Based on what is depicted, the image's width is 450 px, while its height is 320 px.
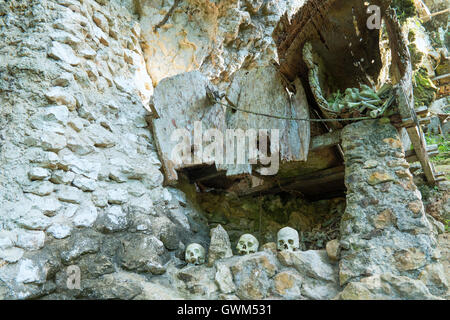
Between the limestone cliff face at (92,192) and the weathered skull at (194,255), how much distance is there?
13cm

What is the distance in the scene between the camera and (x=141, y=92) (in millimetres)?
4316

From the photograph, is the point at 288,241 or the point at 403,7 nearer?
the point at 288,241

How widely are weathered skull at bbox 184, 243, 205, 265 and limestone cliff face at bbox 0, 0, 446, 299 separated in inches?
5.1

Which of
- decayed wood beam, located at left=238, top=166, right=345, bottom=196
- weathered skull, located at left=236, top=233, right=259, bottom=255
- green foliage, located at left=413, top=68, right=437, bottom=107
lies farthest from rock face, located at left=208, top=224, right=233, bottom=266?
green foliage, located at left=413, top=68, right=437, bottom=107

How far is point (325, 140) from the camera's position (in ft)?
12.4

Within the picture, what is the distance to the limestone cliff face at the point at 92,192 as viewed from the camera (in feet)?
8.46

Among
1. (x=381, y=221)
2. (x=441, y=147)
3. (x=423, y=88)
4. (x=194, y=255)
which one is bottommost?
(x=194, y=255)

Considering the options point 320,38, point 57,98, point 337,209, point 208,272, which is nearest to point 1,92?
point 57,98

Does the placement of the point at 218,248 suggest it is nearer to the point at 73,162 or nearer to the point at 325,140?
the point at 73,162

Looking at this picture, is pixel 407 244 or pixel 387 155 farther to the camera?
pixel 387 155

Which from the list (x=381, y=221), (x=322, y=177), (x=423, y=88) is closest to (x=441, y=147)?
(x=423, y=88)

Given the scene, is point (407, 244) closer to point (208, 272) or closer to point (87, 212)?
point (208, 272)

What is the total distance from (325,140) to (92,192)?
2457mm
